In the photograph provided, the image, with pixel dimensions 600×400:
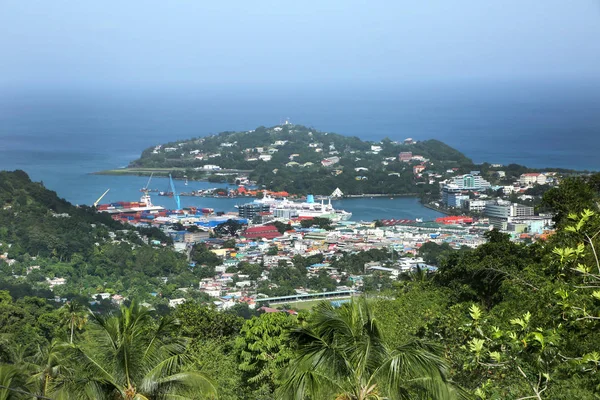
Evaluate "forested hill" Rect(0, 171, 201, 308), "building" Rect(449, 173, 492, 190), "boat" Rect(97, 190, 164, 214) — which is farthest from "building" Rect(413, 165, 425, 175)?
"forested hill" Rect(0, 171, 201, 308)

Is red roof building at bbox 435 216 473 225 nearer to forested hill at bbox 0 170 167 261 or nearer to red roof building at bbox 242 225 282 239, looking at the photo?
red roof building at bbox 242 225 282 239

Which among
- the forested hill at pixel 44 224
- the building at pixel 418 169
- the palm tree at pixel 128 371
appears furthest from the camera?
the building at pixel 418 169

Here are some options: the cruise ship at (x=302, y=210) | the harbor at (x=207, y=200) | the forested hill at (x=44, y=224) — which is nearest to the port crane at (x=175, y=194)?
the harbor at (x=207, y=200)

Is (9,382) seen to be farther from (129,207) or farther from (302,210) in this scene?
(129,207)

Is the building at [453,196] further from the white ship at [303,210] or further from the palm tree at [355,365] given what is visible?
the palm tree at [355,365]

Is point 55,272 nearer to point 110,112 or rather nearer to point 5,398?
point 5,398

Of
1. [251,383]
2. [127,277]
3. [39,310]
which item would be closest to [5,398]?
[251,383]

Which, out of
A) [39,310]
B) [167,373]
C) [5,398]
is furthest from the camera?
[39,310]
